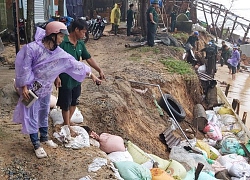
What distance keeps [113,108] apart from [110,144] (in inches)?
49.5

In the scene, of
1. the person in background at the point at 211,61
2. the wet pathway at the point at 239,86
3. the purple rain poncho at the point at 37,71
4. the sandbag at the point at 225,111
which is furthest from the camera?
the wet pathway at the point at 239,86

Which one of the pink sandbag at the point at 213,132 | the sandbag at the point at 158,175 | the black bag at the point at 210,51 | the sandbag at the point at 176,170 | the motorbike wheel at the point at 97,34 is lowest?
the pink sandbag at the point at 213,132

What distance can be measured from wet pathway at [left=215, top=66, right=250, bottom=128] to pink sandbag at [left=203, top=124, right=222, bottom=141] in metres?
4.88

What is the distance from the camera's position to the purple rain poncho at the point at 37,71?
10.2ft

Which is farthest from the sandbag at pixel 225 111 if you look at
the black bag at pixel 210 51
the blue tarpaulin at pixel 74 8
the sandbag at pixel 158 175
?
the blue tarpaulin at pixel 74 8

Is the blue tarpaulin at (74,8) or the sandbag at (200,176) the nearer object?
the sandbag at (200,176)

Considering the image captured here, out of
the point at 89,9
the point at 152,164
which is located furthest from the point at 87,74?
the point at 89,9

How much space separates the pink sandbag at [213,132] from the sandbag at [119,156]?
3.67m

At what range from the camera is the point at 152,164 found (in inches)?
174

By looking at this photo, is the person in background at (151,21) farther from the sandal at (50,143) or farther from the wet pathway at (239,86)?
the sandal at (50,143)

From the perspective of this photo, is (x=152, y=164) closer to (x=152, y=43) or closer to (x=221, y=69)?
(x=152, y=43)

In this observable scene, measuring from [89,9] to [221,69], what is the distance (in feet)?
28.0

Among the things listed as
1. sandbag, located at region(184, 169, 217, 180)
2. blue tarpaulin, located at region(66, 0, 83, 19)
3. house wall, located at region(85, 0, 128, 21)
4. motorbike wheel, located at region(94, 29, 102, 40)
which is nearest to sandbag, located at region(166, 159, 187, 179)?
sandbag, located at region(184, 169, 217, 180)

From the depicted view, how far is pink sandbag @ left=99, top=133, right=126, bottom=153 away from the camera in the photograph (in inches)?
171
